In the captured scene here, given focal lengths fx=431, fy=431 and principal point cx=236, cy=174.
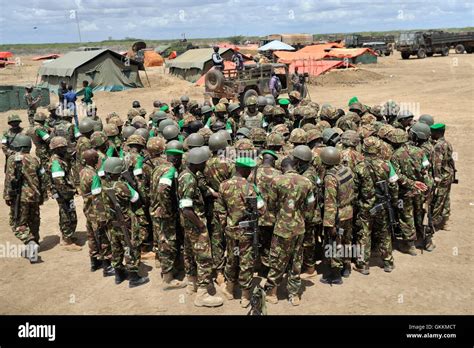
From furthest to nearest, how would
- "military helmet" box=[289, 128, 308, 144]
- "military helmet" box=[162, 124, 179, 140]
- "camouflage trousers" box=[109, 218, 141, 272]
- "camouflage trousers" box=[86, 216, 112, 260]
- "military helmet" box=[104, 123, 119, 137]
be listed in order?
"military helmet" box=[104, 123, 119, 137] < "military helmet" box=[162, 124, 179, 140] < "military helmet" box=[289, 128, 308, 144] < "camouflage trousers" box=[86, 216, 112, 260] < "camouflage trousers" box=[109, 218, 141, 272]

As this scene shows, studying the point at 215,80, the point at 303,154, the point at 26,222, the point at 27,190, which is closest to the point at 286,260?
the point at 303,154

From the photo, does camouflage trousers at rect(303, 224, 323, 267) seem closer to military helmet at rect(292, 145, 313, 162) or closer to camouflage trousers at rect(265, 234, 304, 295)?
camouflage trousers at rect(265, 234, 304, 295)

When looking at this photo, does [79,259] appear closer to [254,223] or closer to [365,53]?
[254,223]

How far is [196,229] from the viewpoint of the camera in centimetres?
606

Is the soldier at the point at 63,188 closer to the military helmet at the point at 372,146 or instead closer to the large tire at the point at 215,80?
the military helmet at the point at 372,146

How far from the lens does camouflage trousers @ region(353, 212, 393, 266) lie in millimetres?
6840

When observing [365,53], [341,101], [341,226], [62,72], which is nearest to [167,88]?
[62,72]

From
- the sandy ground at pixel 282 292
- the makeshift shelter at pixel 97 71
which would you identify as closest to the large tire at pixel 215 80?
the sandy ground at pixel 282 292

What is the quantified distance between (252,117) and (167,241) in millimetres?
4680

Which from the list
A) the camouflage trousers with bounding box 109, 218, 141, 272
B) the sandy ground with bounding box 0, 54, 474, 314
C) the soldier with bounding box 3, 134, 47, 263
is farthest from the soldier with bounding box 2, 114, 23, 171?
the camouflage trousers with bounding box 109, 218, 141, 272

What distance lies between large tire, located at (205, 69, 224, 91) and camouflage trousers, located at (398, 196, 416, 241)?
463 inches

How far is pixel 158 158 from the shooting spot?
23.6ft

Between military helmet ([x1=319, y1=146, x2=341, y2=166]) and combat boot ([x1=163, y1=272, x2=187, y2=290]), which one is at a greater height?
military helmet ([x1=319, y1=146, x2=341, y2=166])
